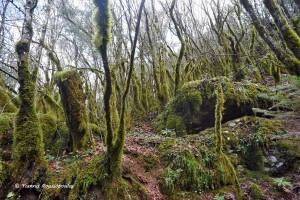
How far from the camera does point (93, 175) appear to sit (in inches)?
132

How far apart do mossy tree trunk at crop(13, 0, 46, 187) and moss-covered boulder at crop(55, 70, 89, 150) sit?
2.69 ft

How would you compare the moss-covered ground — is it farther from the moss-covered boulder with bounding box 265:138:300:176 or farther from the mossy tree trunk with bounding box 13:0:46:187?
the mossy tree trunk with bounding box 13:0:46:187

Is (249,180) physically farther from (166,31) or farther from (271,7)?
(166,31)

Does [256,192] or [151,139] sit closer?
[256,192]

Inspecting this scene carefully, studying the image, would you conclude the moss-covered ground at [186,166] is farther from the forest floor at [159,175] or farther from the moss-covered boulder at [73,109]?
the moss-covered boulder at [73,109]

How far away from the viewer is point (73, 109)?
14.5 feet

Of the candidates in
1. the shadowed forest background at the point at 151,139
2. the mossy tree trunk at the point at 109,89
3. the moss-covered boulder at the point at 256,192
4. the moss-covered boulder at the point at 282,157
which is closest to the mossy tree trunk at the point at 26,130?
the shadowed forest background at the point at 151,139

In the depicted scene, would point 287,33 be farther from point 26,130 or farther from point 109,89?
point 26,130

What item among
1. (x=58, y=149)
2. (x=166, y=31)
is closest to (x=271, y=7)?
(x=58, y=149)

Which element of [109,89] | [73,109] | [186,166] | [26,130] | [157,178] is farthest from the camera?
[73,109]

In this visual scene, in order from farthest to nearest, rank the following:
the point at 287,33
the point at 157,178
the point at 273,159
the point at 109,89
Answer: the point at 273,159 → the point at 157,178 → the point at 109,89 → the point at 287,33

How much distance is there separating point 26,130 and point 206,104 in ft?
16.6

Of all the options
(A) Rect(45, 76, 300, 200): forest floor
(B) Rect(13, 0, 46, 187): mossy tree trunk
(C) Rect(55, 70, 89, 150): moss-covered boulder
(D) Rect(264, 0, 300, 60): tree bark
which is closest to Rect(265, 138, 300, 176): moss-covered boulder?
(A) Rect(45, 76, 300, 200): forest floor

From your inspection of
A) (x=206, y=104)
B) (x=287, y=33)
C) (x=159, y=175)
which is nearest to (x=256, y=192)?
(x=159, y=175)
